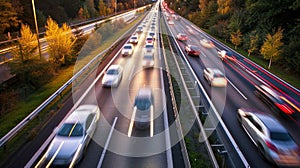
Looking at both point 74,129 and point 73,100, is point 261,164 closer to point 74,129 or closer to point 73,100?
point 74,129

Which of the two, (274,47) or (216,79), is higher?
(274,47)

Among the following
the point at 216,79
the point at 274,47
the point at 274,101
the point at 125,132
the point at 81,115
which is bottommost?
the point at 125,132

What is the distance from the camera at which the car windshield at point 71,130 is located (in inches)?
457

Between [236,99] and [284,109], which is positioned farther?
[236,99]

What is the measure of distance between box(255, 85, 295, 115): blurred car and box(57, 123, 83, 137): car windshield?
1541 centimetres

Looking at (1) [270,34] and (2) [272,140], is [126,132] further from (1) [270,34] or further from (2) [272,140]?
(1) [270,34]

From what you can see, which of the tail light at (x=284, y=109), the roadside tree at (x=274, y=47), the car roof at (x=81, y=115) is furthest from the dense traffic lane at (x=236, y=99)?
the car roof at (x=81, y=115)

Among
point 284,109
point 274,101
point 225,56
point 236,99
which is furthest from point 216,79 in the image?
point 225,56

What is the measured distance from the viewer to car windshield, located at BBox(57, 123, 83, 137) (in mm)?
11601

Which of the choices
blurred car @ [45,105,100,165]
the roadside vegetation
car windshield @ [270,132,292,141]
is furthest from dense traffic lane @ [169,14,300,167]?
blurred car @ [45,105,100,165]

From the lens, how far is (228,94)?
1972cm

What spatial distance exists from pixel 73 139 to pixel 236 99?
14.8 metres

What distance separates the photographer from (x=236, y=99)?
18.9 meters

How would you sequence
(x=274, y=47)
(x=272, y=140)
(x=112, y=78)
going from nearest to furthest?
(x=272, y=140), (x=112, y=78), (x=274, y=47)
